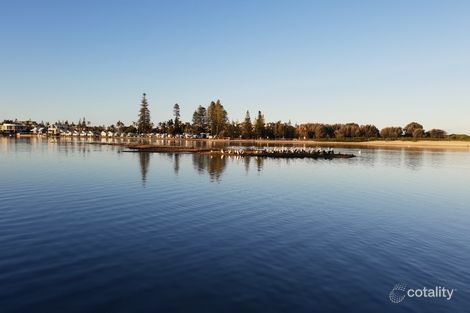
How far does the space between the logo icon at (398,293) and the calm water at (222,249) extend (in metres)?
0.25

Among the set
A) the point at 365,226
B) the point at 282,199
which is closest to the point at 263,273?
the point at 365,226

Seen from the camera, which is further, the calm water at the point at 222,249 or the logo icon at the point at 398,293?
the logo icon at the point at 398,293

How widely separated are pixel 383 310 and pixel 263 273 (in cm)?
497

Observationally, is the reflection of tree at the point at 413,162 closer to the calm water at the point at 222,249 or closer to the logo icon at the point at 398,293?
the calm water at the point at 222,249

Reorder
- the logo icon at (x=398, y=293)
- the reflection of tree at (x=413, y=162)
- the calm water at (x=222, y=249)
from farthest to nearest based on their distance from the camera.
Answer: the reflection of tree at (x=413, y=162) < the logo icon at (x=398, y=293) < the calm water at (x=222, y=249)

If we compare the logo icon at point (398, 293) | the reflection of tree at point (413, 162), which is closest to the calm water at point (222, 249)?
the logo icon at point (398, 293)

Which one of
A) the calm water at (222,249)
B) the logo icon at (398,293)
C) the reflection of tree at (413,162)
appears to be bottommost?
the logo icon at (398,293)

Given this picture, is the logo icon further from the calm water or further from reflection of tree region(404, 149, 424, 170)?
reflection of tree region(404, 149, 424, 170)

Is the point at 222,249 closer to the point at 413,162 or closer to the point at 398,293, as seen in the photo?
the point at 398,293

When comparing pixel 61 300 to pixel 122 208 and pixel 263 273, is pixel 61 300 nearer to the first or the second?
pixel 263 273

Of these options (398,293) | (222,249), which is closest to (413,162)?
(398,293)

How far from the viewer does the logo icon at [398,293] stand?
526 inches

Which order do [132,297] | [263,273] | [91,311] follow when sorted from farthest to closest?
[263,273]
[132,297]
[91,311]

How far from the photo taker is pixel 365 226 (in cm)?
2391
